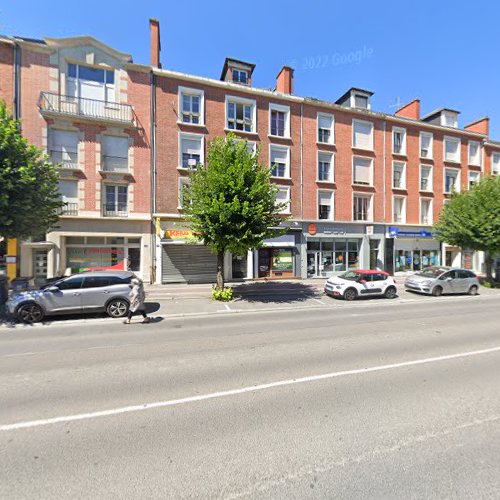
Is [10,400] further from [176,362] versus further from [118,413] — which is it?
[176,362]

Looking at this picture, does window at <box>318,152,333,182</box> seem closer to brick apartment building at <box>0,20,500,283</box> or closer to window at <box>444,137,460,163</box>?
brick apartment building at <box>0,20,500,283</box>

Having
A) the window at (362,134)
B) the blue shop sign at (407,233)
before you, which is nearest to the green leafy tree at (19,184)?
the window at (362,134)

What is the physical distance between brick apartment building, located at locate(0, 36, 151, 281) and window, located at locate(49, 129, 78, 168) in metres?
0.05

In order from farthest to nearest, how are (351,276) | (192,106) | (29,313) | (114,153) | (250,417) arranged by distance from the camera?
(192,106), (114,153), (351,276), (29,313), (250,417)

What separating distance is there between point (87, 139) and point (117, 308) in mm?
11408

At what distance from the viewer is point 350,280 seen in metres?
13.7

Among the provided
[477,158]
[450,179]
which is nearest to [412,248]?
[450,179]

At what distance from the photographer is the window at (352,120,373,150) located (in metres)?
21.2

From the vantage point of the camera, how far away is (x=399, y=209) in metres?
22.3

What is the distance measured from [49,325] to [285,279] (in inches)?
535

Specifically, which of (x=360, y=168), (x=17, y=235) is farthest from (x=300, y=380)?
(x=360, y=168)

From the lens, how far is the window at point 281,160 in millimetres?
19234

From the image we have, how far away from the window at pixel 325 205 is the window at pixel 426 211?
28.7 ft

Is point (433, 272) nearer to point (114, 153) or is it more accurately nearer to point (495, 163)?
point (495, 163)
